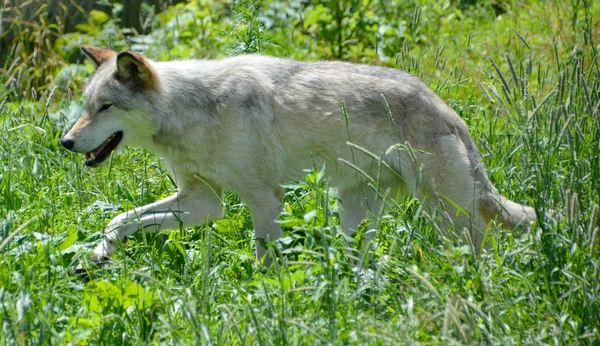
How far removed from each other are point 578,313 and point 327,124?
2.13 m

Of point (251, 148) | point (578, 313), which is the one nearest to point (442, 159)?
point (251, 148)

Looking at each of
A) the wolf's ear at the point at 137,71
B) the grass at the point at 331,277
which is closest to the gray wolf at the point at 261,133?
the wolf's ear at the point at 137,71

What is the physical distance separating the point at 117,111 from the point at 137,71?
0.85 feet

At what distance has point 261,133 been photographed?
4930mm

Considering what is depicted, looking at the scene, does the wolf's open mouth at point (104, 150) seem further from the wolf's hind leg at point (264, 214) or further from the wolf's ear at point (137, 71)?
the wolf's hind leg at point (264, 214)

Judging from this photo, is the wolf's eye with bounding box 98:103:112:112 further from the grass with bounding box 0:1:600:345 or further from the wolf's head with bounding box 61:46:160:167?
the grass with bounding box 0:1:600:345

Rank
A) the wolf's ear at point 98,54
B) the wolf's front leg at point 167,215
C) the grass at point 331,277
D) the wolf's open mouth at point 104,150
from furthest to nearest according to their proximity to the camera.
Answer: the wolf's ear at point 98,54
the wolf's open mouth at point 104,150
the wolf's front leg at point 167,215
the grass at point 331,277

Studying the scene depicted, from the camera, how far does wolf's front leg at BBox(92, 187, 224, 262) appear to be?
4625 mm

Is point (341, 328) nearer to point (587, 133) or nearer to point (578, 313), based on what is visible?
point (578, 313)

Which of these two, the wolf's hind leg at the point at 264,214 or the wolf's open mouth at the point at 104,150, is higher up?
the wolf's open mouth at the point at 104,150

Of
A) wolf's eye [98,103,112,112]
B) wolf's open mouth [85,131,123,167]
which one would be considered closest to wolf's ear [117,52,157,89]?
wolf's eye [98,103,112,112]

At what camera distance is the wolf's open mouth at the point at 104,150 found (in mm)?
4879

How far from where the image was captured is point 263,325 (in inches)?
131

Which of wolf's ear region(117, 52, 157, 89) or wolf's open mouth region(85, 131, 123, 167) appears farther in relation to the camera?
wolf's open mouth region(85, 131, 123, 167)
